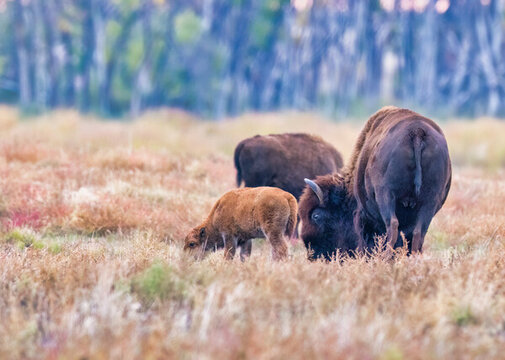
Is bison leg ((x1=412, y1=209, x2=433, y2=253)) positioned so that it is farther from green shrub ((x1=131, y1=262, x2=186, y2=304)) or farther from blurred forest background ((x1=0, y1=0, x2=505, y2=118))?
blurred forest background ((x1=0, y1=0, x2=505, y2=118))

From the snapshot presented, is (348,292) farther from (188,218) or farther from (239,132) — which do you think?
(239,132)

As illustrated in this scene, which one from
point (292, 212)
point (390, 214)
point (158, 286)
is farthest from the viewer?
point (292, 212)

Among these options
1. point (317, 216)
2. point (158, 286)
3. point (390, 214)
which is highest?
point (390, 214)

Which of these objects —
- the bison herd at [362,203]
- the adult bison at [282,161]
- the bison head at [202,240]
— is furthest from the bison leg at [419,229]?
the adult bison at [282,161]

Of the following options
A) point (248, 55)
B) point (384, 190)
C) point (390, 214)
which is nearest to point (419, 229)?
point (390, 214)

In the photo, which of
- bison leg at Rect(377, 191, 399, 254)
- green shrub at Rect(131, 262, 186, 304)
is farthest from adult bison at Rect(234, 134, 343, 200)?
green shrub at Rect(131, 262, 186, 304)

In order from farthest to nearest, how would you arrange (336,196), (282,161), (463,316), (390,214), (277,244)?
(282,161) < (336,196) < (277,244) < (390,214) < (463,316)

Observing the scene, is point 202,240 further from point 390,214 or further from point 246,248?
point 390,214

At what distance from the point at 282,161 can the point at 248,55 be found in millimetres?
38949

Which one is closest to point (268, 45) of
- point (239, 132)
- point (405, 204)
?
point (239, 132)

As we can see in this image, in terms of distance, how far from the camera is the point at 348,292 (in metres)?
4.74

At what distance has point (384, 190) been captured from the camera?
6344 mm

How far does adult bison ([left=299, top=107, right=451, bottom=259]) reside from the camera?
20.3ft

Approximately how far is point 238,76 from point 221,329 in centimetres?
4386
